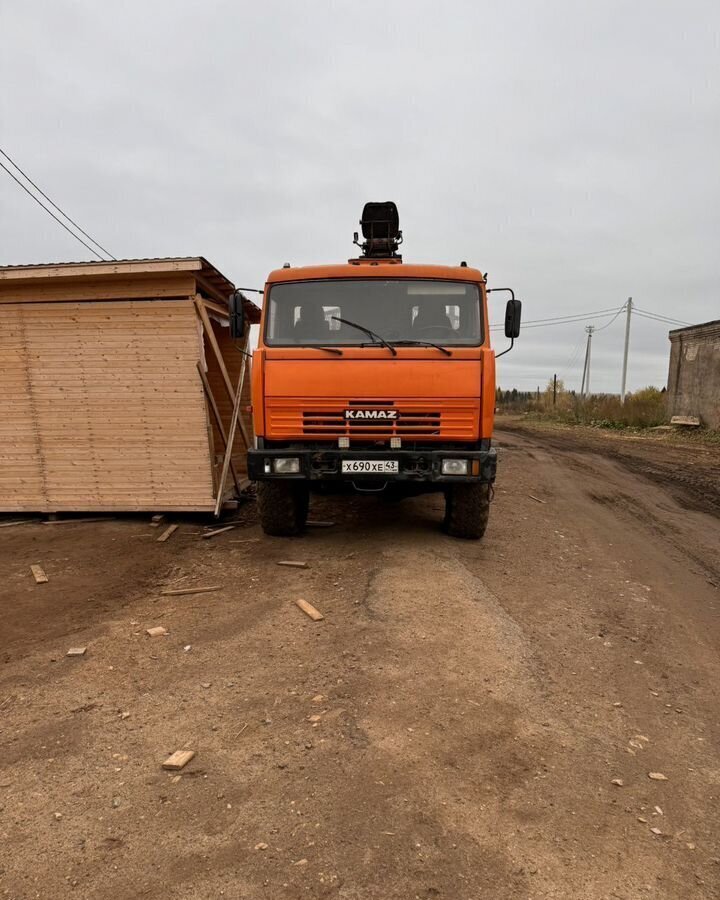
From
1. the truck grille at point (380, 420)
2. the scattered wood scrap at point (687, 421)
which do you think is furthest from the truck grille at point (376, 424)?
the scattered wood scrap at point (687, 421)

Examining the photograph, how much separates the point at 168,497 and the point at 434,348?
4163mm

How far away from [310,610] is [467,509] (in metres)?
2.41

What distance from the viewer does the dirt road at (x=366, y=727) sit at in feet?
7.53

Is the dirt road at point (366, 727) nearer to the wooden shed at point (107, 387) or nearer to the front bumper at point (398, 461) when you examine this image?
the front bumper at point (398, 461)

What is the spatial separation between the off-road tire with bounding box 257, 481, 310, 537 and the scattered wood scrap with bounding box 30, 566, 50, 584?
2.25 m

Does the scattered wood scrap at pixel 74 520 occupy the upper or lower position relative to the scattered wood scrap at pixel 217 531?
upper

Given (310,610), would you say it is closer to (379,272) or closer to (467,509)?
(467,509)

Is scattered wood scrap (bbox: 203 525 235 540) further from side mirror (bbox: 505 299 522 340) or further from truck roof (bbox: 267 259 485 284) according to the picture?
side mirror (bbox: 505 299 522 340)

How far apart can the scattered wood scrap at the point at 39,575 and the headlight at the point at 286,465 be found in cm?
253

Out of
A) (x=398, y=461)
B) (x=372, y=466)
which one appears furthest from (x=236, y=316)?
(x=398, y=461)

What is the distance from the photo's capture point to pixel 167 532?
7387mm

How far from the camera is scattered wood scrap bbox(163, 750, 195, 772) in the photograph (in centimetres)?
286

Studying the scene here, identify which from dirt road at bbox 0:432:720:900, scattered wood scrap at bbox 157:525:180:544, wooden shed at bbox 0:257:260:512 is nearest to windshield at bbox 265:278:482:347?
wooden shed at bbox 0:257:260:512

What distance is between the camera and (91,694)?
359cm
